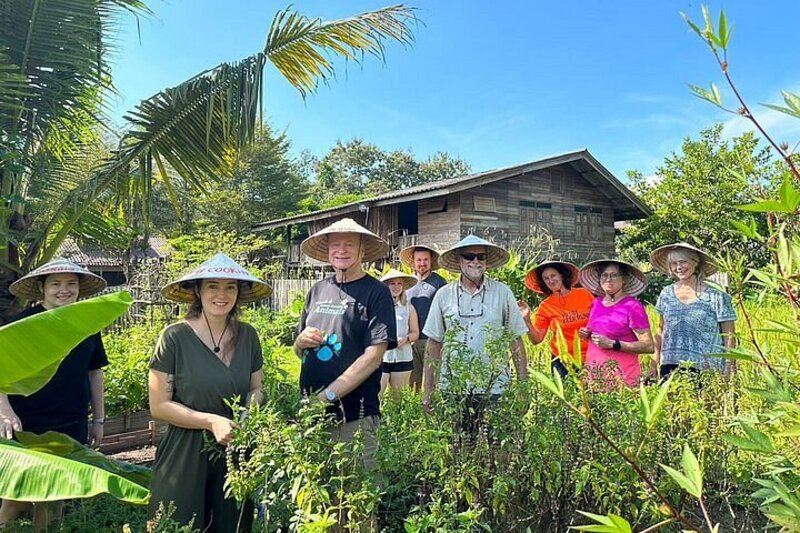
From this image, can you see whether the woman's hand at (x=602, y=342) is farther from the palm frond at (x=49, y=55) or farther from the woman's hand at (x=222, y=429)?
the palm frond at (x=49, y=55)

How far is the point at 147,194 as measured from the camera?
504 centimetres

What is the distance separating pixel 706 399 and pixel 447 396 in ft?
4.96

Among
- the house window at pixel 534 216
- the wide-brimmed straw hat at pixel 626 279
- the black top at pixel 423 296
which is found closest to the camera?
the wide-brimmed straw hat at pixel 626 279

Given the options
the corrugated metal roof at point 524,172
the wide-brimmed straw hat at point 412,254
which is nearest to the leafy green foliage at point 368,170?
the corrugated metal roof at point 524,172

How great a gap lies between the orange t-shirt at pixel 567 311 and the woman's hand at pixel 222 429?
2858 mm

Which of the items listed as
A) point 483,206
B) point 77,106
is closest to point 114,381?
point 77,106

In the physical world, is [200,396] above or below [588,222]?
below

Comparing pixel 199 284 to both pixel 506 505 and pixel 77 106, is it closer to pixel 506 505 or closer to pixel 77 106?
pixel 506 505

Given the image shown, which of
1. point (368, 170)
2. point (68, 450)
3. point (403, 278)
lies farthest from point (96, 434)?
point (368, 170)

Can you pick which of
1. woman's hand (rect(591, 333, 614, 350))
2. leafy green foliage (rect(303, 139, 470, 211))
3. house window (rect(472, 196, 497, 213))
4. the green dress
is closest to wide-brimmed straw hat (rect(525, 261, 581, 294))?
woman's hand (rect(591, 333, 614, 350))

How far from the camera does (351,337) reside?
8.91ft

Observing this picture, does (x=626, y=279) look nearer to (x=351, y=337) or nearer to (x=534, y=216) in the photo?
(x=351, y=337)

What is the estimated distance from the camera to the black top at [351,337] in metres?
2.69

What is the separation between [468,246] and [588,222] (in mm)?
17007
